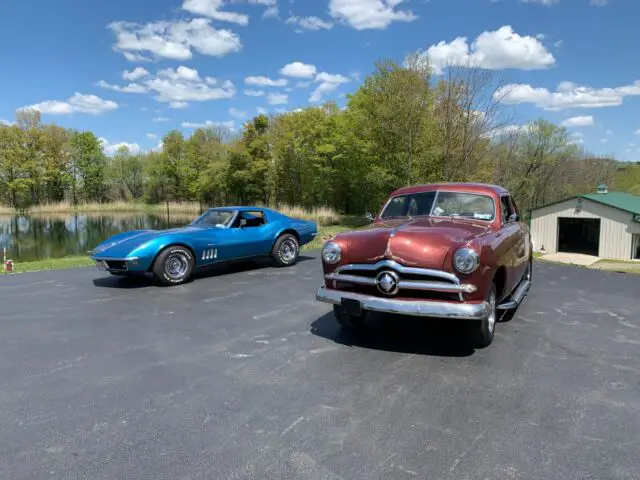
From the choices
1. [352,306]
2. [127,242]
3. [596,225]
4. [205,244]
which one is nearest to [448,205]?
[352,306]

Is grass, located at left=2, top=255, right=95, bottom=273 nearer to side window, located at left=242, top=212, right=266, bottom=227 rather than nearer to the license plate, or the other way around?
side window, located at left=242, top=212, right=266, bottom=227

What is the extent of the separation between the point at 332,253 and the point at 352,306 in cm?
64

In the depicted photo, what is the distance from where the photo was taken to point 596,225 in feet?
109

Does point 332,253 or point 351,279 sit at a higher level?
point 332,253

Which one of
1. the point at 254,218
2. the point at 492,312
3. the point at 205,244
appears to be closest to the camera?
the point at 492,312

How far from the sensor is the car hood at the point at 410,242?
4.22 m

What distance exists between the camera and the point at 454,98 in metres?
23.3

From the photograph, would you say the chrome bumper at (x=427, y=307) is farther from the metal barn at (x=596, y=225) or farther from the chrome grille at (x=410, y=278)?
the metal barn at (x=596, y=225)

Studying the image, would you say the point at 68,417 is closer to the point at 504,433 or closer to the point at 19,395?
the point at 19,395

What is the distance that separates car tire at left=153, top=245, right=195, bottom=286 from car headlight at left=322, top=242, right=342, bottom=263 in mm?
4065

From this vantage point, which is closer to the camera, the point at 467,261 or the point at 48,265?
the point at 467,261

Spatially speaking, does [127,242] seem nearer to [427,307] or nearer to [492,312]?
Answer: [427,307]

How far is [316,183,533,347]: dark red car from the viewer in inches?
162

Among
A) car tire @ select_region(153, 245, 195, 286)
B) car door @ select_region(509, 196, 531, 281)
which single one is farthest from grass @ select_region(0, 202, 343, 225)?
car door @ select_region(509, 196, 531, 281)
